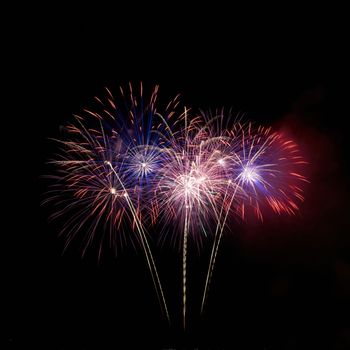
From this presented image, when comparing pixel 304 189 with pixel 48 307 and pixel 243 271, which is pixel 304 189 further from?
pixel 48 307

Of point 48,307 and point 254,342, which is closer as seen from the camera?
point 254,342

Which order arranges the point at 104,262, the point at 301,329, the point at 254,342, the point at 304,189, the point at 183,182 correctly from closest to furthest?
the point at 183,182, the point at 254,342, the point at 301,329, the point at 304,189, the point at 104,262

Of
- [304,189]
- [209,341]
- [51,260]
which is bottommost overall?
[209,341]

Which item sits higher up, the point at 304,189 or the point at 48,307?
the point at 304,189

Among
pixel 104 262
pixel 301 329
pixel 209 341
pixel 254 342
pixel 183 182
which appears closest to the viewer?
pixel 183 182

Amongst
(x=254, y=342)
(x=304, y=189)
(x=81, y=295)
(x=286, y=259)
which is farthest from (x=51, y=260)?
(x=304, y=189)

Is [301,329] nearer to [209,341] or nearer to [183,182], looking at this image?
[209,341]
